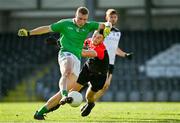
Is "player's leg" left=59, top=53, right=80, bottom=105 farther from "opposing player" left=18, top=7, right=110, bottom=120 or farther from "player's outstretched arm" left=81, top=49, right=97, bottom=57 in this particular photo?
"player's outstretched arm" left=81, top=49, right=97, bottom=57

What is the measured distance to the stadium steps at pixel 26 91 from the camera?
28.5 meters

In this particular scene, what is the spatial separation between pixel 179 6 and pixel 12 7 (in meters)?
8.27

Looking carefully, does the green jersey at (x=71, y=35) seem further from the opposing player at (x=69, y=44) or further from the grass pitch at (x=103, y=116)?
the grass pitch at (x=103, y=116)

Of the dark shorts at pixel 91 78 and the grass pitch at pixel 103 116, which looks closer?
the grass pitch at pixel 103 116

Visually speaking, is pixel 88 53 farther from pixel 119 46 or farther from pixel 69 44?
pixel 119 46

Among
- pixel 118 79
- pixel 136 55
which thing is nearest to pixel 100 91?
pixel 118 79

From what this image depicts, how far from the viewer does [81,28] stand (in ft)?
42.3

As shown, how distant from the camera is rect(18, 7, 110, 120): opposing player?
1247 centimetres

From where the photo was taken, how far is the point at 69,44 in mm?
12781

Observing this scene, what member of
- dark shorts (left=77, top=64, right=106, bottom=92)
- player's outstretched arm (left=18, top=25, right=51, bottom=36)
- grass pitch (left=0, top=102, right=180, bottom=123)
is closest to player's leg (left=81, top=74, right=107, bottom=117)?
dark shorts (left=77, top=64, right=106, bottom=92)

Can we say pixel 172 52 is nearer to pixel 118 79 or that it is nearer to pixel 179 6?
pixel 179 6

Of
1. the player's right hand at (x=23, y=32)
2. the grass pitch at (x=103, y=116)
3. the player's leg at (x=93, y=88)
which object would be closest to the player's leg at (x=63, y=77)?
the grass pitch at (x=103, y=116)

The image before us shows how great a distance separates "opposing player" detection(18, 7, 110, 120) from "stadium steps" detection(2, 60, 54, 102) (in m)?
15.5

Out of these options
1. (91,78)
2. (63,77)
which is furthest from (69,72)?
(91,78)
